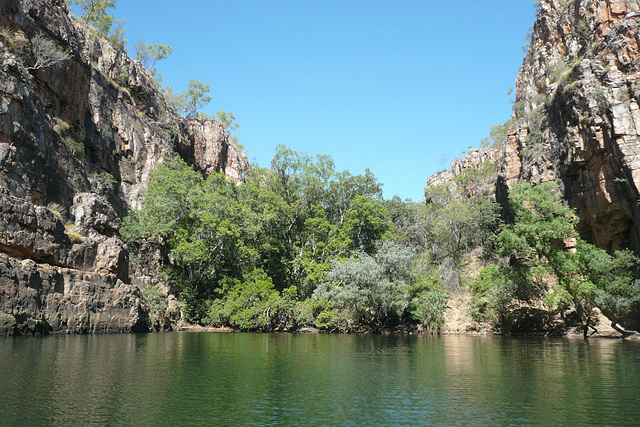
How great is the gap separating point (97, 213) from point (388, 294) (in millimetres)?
27752

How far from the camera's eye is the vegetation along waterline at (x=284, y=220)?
36625mm

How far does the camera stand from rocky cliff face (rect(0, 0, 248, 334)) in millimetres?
32062

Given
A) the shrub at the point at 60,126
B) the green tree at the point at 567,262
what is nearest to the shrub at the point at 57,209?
the shrub at the point at 60,126

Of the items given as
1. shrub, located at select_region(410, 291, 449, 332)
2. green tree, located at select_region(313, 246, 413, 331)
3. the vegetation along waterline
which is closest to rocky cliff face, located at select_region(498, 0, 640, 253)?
the vegetation along waterline

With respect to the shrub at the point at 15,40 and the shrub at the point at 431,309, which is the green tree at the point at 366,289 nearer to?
the shrub at the point at 431,309

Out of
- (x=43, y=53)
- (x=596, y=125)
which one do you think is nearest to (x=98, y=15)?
(x=43, y=53)

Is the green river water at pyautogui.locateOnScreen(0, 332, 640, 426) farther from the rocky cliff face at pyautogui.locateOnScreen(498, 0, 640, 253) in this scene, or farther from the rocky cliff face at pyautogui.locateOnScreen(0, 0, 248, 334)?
the rocky cliff face at pyautogui.locateOnScreen(498, 0, 640, 253)

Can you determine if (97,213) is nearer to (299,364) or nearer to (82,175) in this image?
(82,175)

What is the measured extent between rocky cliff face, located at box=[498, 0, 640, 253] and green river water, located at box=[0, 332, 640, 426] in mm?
18062

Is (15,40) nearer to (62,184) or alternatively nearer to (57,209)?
(62,184)

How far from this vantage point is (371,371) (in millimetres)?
19859

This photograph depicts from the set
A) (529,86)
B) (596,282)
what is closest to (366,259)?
(596,282)

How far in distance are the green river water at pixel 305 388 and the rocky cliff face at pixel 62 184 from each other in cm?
918

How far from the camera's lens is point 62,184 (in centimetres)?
4194
